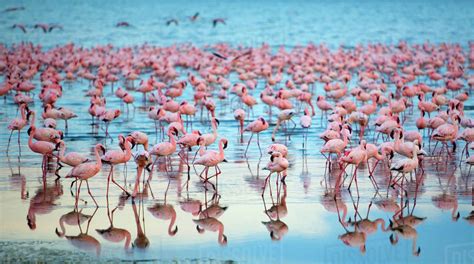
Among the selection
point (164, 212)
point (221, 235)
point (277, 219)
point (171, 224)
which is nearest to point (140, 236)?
point (171, 224)

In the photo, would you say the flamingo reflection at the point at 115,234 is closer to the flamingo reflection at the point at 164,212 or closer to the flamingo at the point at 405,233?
the flamingo reflection at the point at 164,212


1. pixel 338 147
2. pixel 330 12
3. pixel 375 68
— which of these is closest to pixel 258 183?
pixel 338 147

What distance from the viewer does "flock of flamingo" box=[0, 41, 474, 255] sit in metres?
10.7

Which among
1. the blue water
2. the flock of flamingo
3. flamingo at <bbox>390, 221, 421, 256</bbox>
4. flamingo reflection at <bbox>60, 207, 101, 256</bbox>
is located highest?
the blue water

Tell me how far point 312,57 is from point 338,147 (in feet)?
52.5

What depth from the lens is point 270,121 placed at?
711 inches

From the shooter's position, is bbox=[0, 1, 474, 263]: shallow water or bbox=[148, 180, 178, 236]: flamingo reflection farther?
bbox=[148, 180, 178, 236]: flamingo reflection

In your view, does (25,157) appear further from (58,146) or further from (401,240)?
(401,240)

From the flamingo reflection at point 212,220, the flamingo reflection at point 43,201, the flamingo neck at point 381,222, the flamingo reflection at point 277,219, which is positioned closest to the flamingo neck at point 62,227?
the flamingo reflection at point 43,201

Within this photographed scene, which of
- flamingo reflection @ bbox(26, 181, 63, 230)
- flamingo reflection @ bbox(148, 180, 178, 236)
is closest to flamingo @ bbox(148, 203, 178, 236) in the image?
flamingo reflection @ bbox(148, 180, 178, 236)

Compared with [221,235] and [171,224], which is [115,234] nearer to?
[171,224]

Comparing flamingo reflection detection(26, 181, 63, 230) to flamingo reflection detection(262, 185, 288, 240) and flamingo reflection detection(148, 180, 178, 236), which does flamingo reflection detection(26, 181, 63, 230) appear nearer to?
flamingo reflection detection(148, 180, 178, 236)

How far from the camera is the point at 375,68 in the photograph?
85.6ft

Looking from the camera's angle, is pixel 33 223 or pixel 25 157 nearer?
pixel 33 223
